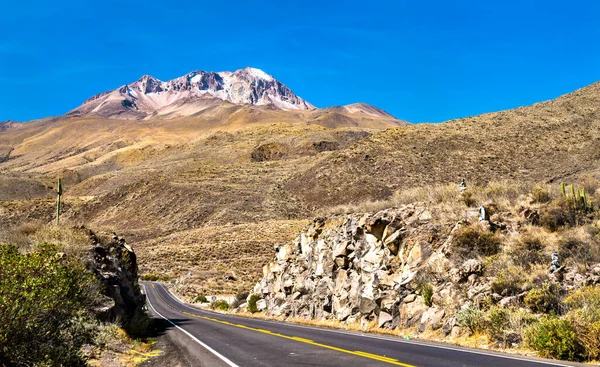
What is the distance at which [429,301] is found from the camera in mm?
14609

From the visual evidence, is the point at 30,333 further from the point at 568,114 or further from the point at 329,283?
the point at 568,114

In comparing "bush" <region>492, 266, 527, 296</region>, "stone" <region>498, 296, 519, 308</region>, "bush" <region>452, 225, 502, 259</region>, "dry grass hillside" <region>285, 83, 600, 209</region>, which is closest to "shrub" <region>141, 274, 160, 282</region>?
"dry grass hillside" <region>285, 83, 600, 209</region>

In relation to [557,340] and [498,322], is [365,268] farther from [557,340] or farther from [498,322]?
[557,340]

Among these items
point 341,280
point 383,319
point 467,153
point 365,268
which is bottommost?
point 383,319

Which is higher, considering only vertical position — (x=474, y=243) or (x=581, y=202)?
(x=581, y=202)

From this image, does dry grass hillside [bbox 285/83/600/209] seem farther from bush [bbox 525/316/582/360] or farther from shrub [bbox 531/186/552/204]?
bush [bbox 525/316/582/360]

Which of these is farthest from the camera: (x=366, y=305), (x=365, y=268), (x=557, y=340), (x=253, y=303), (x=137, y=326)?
(x=253, y=303)

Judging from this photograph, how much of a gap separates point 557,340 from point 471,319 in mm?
3208

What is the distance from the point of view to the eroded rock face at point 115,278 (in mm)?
14672

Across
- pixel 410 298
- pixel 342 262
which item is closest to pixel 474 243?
pixel 410 298

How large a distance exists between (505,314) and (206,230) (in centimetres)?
6272

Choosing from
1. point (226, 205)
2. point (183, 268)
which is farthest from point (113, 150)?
point (183, 268)

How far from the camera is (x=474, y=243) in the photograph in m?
15.5

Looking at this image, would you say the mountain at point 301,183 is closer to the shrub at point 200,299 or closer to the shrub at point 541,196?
the shrub at point 200,299
